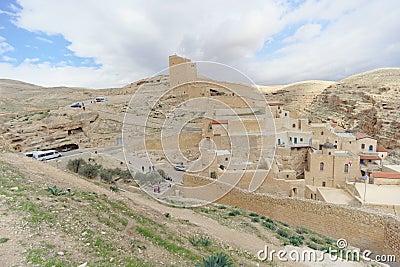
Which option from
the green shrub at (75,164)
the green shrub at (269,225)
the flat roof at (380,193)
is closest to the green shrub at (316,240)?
the green shrub at (269,225)

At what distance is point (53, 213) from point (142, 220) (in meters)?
1.73

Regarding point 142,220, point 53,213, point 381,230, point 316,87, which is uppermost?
point 316,87

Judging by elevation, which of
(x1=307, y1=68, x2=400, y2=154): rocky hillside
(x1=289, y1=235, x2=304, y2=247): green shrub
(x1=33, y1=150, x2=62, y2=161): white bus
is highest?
(x1=307, y1=68, x2=400, y2=154): rocky hillside

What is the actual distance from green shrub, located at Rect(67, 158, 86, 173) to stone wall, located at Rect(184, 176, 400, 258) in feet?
18.8

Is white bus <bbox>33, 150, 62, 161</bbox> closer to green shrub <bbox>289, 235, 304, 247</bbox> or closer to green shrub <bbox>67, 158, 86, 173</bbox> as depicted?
green shrub <bbox>67, 158, 86, 173</bbox>

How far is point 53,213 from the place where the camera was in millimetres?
4234

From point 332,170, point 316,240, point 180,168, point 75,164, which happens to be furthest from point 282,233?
point 75,164

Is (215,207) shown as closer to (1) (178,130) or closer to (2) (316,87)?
(1) (178,130)

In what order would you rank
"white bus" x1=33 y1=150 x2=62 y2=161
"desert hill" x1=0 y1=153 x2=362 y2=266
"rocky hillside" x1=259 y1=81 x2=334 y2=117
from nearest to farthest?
"desert hill" x1=0 y1=153 x2=362 y2=266 → "white bus" x1=33 y1=150 x2=62 y2=161 → "rocky hillside" x1=259 y1=81 x2=334 y2=117

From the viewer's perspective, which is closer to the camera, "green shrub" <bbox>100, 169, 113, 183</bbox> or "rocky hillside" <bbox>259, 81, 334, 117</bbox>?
"green shrub" <bbox>100, 169, 113, 183</bbox>

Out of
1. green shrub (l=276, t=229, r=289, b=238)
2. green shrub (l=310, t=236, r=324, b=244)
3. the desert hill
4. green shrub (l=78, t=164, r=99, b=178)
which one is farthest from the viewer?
green shrub (l=78, t=164, r=99, b=178)

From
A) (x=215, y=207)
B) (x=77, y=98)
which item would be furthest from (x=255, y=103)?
(x=77, y=98)

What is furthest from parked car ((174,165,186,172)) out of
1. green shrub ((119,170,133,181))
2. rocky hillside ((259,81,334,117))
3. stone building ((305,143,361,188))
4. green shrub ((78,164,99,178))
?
rocky hillside ((259,81,334,117))

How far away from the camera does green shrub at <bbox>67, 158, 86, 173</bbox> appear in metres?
11.9
